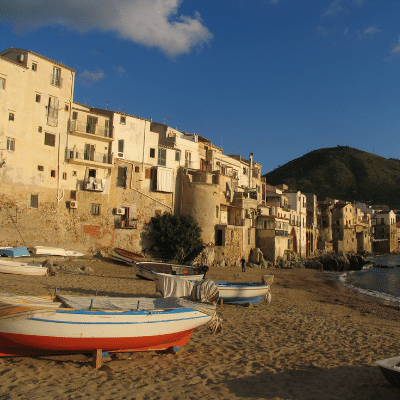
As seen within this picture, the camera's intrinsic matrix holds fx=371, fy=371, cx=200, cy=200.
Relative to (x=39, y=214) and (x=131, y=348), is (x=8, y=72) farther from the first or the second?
(x=131, y=348)

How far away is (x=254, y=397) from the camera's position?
23.5 feet

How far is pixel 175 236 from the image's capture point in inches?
1387

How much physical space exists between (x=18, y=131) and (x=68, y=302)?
2293 centimetres

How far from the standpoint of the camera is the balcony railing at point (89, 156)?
31.3 metres

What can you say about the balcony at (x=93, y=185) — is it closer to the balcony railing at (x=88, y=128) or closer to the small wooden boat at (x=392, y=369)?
the balcony railing at (x=88, y=128)

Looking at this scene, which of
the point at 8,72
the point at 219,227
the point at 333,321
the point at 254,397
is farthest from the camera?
the point at 219,227

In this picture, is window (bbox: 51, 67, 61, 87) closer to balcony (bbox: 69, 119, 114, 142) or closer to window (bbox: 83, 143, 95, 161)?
balcony (bbox: 69, 119, 114, 142)

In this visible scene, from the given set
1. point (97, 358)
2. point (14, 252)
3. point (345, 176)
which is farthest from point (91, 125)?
point (345, 176)

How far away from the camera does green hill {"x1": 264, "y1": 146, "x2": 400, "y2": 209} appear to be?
130600 millimetres

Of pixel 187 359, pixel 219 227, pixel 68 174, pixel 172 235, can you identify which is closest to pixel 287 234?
pixel 219 227

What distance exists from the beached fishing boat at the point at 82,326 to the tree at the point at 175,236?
2573cm

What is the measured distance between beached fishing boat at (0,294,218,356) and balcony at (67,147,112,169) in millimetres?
23539

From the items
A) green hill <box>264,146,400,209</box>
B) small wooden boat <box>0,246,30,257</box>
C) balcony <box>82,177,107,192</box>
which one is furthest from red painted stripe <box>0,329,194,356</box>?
green hill <box>264,146,400,209</box>

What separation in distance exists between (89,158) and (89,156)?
0.69ft
